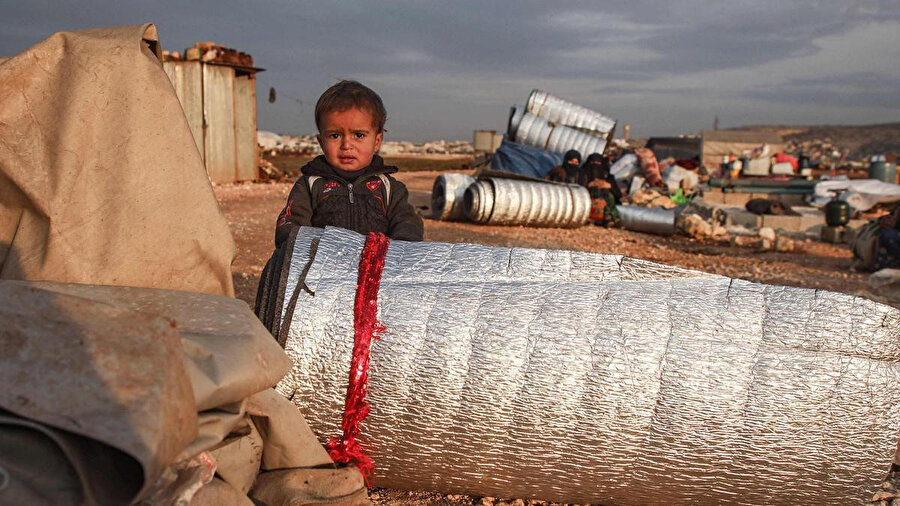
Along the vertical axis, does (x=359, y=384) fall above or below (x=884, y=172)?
below

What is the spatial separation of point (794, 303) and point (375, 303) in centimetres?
122

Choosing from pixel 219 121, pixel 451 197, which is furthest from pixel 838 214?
pixel 219 121

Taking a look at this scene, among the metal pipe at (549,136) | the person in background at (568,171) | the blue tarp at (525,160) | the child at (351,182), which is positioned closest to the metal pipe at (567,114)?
the metal pipe at (549,136)

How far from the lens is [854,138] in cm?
5206

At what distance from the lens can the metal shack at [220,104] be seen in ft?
45.9

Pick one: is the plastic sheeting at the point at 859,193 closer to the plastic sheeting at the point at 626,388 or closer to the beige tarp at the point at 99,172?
the plastic sheeting at the point at 626,388

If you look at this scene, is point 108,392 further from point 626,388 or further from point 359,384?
point 626,388

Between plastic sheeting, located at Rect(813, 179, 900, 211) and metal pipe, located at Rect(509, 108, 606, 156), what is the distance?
4612mm

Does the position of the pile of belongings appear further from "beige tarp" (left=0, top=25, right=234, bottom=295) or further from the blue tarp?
the blue tarp

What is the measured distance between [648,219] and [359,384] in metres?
9.37

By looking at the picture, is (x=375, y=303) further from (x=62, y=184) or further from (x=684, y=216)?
(x=684, y=216)

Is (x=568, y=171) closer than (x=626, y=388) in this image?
No

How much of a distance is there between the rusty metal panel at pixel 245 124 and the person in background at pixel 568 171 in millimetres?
7114

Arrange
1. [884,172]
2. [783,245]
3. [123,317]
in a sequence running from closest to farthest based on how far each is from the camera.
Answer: [123,317] < [783,245] < [884,172]
